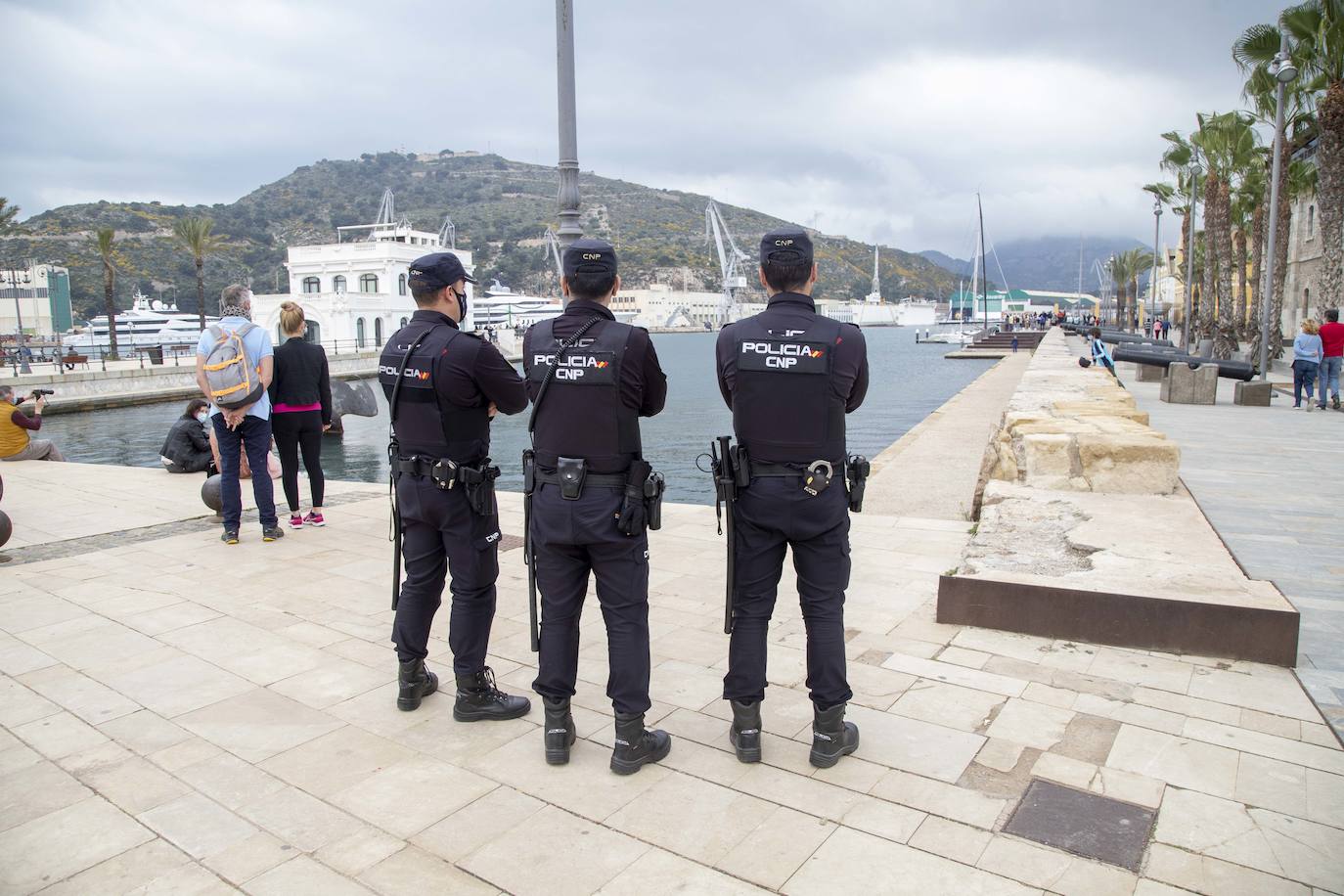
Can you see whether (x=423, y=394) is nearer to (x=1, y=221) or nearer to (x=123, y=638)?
(x=123, y=638)

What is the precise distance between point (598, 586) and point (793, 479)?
862 mm

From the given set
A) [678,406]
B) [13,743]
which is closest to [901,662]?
[13,743]

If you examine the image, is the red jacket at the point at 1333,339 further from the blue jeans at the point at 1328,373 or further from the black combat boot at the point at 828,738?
the black combat boot at the point at 828,738

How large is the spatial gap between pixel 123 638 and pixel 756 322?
12.7 ft

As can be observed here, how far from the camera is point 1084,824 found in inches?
109

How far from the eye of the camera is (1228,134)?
33250 mm

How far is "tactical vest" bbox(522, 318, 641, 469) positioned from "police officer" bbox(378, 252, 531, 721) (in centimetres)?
33

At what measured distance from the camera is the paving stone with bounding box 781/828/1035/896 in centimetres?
247

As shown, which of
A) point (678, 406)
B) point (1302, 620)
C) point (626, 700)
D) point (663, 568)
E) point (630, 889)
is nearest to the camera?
point (630, 889)

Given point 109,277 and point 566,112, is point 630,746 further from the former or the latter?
point 109,277

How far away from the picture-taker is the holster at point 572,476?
126 inches

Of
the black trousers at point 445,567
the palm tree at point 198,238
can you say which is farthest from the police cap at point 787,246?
the palm tree at point 198,238

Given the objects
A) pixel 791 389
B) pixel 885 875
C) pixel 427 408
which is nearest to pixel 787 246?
pixel 791 389

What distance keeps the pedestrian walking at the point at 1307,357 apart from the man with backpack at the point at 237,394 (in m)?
16.2
